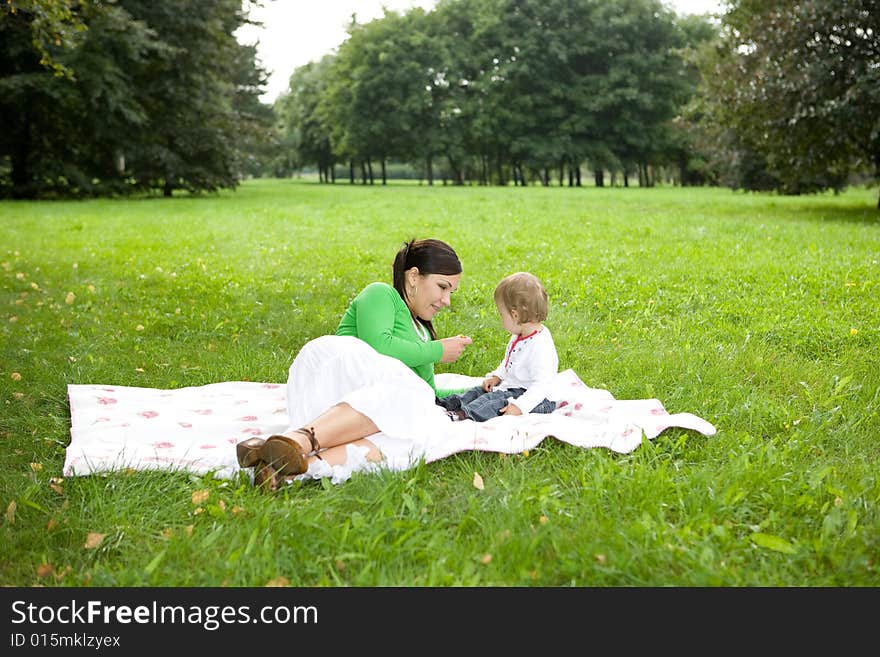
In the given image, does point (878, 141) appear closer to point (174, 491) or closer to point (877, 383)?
point (877, 383)

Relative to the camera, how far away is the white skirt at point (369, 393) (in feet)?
12.8

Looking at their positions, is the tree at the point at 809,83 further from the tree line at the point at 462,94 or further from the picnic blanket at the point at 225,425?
the picnic blanket at the point at 225,425

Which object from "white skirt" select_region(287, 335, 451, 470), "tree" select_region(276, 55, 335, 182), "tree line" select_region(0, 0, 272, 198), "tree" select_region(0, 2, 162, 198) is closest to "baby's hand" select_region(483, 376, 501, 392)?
"white skirt" select_region(287, 335, 451, 470)

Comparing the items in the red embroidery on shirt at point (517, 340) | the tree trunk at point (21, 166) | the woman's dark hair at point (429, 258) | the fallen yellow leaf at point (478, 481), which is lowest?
the fallen yellow leaf at point (478, 481)

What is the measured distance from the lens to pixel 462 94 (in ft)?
176

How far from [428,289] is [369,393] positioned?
0.82 meters

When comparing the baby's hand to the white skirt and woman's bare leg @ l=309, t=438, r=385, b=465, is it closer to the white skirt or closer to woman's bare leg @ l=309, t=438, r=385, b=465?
the white skirt

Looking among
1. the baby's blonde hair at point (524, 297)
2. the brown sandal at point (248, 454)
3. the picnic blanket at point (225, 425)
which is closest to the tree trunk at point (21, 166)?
the picnic blanket at point (225, 425)

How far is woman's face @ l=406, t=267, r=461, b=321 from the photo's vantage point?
4.41 m

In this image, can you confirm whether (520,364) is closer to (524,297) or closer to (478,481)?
(524,297)

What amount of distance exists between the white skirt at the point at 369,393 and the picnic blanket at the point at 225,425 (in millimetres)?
149

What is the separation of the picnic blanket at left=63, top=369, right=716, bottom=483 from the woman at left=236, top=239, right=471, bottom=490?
0.78 feet
